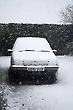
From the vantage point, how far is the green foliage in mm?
22067

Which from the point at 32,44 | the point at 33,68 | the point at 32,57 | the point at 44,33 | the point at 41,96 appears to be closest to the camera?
the point at 41,96

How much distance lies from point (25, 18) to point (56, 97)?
18.1 metres

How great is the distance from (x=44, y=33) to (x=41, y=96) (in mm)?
12708

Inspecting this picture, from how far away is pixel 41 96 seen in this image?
10367mm

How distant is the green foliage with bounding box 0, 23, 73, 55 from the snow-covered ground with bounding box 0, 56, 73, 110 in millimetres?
9412

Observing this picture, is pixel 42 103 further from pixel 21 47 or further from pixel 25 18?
pixel 25 18

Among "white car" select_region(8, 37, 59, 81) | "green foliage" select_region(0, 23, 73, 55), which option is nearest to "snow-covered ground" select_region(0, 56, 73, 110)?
"white car" select_region(8, 37, 59, 81)

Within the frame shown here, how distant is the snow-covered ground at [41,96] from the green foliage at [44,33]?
9412 mm

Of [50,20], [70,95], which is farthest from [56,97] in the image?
[50,20]

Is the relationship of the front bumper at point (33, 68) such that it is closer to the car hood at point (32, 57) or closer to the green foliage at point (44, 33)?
the car hood at point (32, 57)

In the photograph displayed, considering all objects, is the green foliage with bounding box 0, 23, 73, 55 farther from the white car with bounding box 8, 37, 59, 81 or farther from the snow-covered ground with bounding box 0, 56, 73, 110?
the snow-covered ground with bounding box 0, 56, 73, 110

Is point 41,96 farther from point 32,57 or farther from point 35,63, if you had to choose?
point 32,57

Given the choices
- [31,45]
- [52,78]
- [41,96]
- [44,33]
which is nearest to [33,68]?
[52,78]

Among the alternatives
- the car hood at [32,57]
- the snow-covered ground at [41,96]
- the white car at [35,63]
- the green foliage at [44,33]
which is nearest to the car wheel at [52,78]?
the white car at [35,63]
